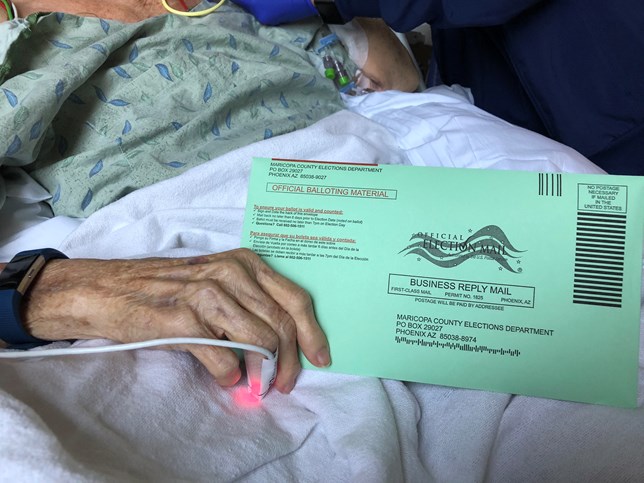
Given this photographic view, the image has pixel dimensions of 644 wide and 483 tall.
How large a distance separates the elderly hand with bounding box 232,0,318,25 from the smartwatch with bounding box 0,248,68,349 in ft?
2.24

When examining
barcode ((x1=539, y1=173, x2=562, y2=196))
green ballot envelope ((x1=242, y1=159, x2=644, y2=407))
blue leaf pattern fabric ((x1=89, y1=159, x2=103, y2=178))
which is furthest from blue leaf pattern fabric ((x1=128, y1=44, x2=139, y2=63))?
barcode ((x1=539, y1=173, x2=562, y2=196))

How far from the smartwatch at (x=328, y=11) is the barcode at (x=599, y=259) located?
31.5 inches

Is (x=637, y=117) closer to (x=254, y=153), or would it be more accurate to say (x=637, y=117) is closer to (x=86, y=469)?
(x=254, y=153)

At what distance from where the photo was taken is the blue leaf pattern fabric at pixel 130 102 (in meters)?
0.86

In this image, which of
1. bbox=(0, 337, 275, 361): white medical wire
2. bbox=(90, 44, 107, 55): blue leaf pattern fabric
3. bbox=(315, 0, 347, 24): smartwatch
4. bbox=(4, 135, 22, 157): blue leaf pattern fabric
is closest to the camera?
bbox=(0, 337, 275, 361): white medical wire

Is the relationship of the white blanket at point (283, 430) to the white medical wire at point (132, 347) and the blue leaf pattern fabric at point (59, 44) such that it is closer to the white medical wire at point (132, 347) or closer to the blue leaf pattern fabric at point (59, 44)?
the white medical wire at point (132, 347)

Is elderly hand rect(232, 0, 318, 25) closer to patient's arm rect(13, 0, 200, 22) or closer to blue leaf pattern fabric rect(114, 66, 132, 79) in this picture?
patient's arm rect(13, 0, 200, 22)

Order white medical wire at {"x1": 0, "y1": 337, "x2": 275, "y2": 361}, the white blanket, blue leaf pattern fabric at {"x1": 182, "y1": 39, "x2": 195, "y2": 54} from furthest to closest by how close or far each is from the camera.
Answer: blue leaf pattern fabric at {"x1": 182, "y1": 39, "x2": 195, "y2": 54}
white medical wire at {"x1": 0, "y1": 337, "x2": 275, "y2": 361}
the white blanket

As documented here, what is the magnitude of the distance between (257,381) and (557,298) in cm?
38

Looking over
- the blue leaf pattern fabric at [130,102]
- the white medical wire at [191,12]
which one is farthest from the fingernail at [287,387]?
the white medical wire at [191,12]

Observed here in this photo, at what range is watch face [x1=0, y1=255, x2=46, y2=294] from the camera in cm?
67

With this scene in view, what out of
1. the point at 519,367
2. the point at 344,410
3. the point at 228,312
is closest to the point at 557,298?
the point at 519,367

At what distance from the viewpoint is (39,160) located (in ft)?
3.02

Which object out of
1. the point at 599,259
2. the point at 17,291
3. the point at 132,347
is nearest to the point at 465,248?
the point at 599,259
